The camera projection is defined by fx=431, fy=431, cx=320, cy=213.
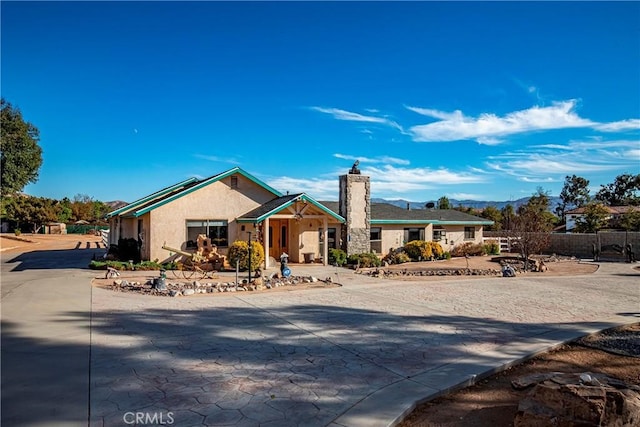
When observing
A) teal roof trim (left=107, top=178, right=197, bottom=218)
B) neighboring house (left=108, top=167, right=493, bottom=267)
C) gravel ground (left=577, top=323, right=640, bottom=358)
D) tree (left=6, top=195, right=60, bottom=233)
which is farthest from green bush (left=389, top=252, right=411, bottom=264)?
tree (left=6, top=195, right=60, bottom=233)

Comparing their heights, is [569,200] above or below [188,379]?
above

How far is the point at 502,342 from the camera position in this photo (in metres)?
8.00

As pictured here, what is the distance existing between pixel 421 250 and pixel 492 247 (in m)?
7.76

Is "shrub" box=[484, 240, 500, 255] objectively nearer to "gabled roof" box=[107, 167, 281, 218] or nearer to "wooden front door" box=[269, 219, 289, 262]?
"wooden front door" box=[269, 219, 289, 262]

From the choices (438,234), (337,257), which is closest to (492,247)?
(438,234)

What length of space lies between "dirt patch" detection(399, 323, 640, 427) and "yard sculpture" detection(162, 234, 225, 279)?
14.8 meters

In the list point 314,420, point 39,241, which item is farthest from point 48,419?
point 39,241

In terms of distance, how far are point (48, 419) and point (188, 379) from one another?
1.69m

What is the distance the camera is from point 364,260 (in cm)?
2269

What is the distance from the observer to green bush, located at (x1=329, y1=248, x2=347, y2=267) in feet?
76.2

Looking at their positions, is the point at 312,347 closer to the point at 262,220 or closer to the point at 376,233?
the point at 262,220

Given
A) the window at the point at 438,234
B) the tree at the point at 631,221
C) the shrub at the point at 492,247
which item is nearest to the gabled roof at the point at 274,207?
Answer: the window at the point at 438,234

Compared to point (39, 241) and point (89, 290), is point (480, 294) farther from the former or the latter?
point (39, 241)

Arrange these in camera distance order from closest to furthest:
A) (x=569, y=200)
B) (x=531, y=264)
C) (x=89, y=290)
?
1. (x=89, y=290)
2. (x=531, y=264)
3. (x=569, y=200)
